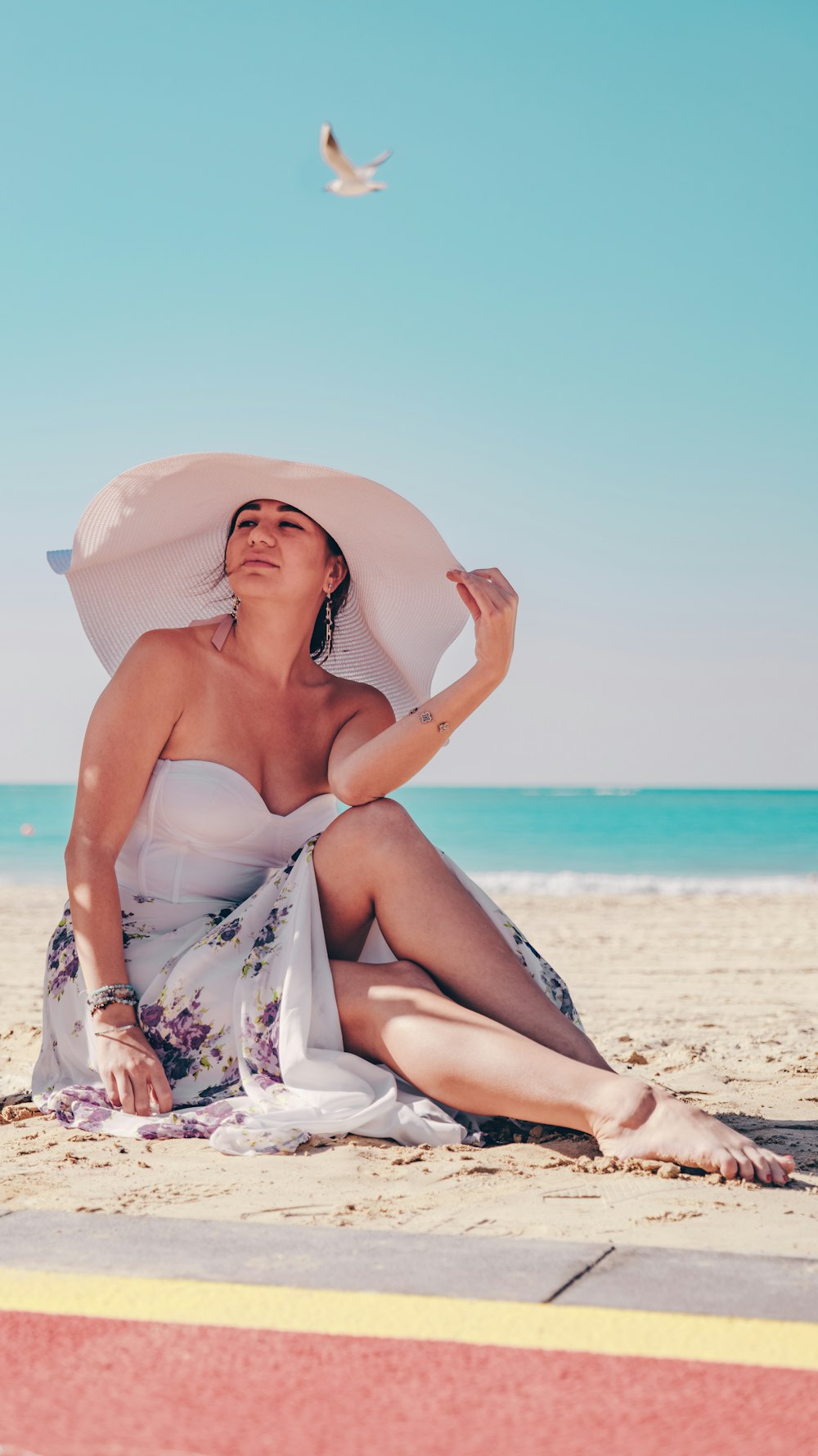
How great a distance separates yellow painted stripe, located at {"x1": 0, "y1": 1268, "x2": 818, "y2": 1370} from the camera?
149 centimetres

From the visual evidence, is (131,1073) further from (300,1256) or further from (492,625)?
(492,625)

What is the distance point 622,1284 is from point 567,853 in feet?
96.5

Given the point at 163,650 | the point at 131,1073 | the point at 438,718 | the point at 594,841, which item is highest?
the point at 163,650

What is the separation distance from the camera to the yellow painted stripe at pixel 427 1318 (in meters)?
1.49

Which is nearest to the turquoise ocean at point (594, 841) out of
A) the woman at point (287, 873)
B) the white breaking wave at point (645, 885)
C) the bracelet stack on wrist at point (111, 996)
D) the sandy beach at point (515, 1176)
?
the white breaking wave at point (645, 885)

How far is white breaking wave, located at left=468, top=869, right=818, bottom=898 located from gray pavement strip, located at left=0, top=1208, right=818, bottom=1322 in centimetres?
1491

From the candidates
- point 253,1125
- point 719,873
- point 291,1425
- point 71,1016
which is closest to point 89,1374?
point 291,1425

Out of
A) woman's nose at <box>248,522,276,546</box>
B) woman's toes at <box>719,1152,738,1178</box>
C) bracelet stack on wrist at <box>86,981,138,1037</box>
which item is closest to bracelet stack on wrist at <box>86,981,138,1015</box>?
bracelet stack on wrist at <box>86,981,138,1037</box>

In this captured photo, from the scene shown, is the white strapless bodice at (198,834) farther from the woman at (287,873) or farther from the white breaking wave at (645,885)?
the white breaking wave at (645,885)

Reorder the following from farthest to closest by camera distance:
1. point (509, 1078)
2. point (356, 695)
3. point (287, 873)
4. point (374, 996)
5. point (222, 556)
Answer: point (222, 556) < point (356, 695) < point (287, 873) < point (374, 996) < point (509, 1078)

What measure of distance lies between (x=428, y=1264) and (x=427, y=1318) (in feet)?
0.74

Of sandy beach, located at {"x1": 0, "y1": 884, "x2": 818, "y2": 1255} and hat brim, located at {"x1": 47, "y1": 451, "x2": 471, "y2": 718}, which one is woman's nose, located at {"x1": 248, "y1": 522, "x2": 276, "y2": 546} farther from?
sandy beach, located at {"x1": 0, "y1": 884, "x2": 818, "y2": 1255}

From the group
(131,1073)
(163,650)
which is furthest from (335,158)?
(131,1073)

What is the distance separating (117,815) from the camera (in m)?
3.25
